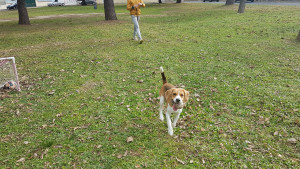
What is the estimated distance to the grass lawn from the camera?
4398 mm

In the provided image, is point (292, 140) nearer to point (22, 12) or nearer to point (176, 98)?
point (176, 98)

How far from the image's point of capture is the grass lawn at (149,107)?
4398 millimetres

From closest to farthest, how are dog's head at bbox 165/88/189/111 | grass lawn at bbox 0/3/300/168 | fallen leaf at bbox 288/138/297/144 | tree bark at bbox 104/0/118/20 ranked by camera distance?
dog's head at bbox 165/88/189/111
grass lawn at bbox 0/3/300/168
fallen leaf at bbox 288/138/297/144
tree bark at bbox 104/0/118/20

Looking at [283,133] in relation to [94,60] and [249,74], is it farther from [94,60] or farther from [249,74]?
[94,60]

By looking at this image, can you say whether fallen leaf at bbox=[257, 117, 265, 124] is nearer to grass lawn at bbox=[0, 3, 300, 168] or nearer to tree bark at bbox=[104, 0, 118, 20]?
grass lawn at bbox=[0, 3, 300, 168]

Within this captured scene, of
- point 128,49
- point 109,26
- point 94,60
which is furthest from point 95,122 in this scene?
point 109,26

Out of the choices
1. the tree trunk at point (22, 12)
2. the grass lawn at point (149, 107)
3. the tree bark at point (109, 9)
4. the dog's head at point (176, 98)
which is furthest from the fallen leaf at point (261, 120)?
the tree trunk at point (22, 12)

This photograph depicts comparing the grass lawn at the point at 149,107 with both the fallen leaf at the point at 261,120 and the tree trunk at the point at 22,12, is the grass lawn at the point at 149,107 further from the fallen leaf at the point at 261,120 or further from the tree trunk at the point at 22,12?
the tree trunk at the point at 22,12

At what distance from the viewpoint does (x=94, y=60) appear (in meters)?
10.2

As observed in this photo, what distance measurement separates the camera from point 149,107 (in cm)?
620

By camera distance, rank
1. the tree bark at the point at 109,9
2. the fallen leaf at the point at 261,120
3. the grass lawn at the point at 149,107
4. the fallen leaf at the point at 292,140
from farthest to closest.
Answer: the tree bark at the point at 109,9 < the fallen leaf at the point at 261,120 < the fallen leaf at the point at 292,140 < the grass lawn at the point at 149,107

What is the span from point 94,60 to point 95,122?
207 inches

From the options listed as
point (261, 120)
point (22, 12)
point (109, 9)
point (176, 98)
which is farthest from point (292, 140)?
point (22, 12)

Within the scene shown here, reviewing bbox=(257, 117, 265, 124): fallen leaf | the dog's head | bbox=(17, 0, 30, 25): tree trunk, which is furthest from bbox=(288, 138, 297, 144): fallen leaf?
bbox=(17, 0, 30, 25): tree trunk
